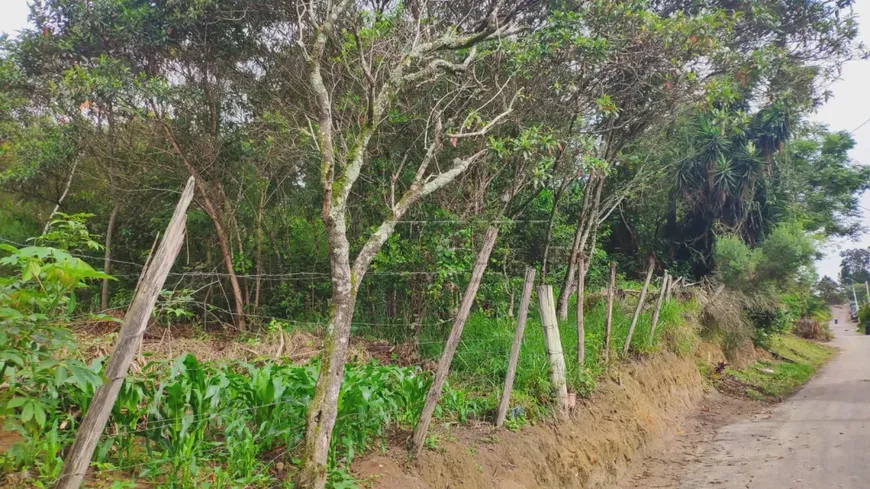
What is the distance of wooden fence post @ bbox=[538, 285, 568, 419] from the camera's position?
6180 mm

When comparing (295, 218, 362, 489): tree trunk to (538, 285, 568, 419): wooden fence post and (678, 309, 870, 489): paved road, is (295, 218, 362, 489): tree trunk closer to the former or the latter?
(538, 285, 568, 419): wooden fence post

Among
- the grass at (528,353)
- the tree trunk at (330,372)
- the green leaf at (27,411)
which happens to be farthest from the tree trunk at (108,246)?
the green leaf at (27,411)

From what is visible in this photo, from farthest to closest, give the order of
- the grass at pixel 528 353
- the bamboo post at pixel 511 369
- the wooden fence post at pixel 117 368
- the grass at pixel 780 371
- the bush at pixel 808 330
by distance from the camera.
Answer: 1. the bush at pixel 808 330
2. the grass at pixel 780 371
3. the grass at pixel 528 353
4. the bamboo post at pixel 511 369
5. the wooden fence post at pixel 117 368

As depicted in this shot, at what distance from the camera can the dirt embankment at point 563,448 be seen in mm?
4457

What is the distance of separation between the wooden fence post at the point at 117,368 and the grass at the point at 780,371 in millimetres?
10764

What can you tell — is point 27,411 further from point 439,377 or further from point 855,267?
point 855,267

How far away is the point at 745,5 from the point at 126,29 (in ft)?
32.1

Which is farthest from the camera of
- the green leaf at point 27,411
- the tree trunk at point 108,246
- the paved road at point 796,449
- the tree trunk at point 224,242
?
the tree trunk at point 108,246

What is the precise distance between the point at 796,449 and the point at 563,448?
3.22 m

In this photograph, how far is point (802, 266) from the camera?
40.0 feet

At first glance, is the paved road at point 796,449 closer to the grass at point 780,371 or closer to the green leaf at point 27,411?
the grass at point 780,371

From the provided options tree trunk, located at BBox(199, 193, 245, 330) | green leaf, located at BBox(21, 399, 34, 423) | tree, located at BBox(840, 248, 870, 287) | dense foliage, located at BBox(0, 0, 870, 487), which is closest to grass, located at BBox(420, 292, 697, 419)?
dense foliage, located at BBox(0, 0, 870, 487)

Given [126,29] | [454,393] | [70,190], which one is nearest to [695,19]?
[454,393]

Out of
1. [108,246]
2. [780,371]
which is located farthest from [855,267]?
[108,246]
